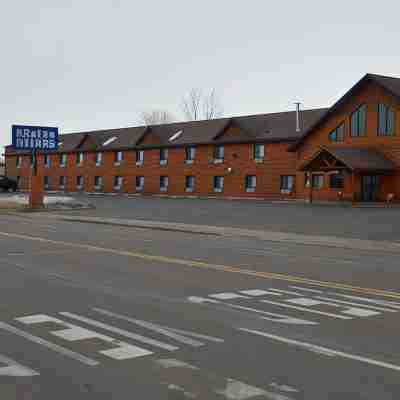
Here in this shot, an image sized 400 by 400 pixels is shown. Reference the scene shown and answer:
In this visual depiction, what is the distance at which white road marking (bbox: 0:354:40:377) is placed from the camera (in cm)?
550

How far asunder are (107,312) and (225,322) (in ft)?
5.03

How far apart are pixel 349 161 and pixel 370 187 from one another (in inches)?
154

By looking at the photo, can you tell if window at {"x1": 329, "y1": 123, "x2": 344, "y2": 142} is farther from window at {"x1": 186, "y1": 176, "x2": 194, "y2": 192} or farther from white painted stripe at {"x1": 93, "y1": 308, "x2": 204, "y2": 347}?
white painted stripe at {"x1": 93, "y1": 308, "x2": 204, "y2": 347}

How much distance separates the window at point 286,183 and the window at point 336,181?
Answer: 15.7ft

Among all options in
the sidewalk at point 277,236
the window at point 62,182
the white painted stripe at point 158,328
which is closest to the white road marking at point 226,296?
the white painted stripe at point 158,328

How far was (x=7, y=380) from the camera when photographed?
5.34 metres

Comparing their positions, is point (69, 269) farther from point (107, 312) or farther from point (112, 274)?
point (107, 312)

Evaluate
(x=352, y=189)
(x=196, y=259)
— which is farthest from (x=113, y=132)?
(x=196, y=259)

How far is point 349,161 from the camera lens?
42.2 m

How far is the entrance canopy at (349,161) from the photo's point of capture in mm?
42062

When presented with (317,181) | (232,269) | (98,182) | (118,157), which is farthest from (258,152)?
(232,269)

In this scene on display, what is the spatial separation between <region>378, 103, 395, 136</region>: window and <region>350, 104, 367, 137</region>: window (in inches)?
52.5

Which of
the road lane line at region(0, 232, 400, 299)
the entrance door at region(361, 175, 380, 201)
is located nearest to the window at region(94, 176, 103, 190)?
the entrance door at region(361, 175, 380, 201)

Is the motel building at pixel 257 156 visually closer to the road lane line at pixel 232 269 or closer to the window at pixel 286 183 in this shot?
the window at pixel 286 183
